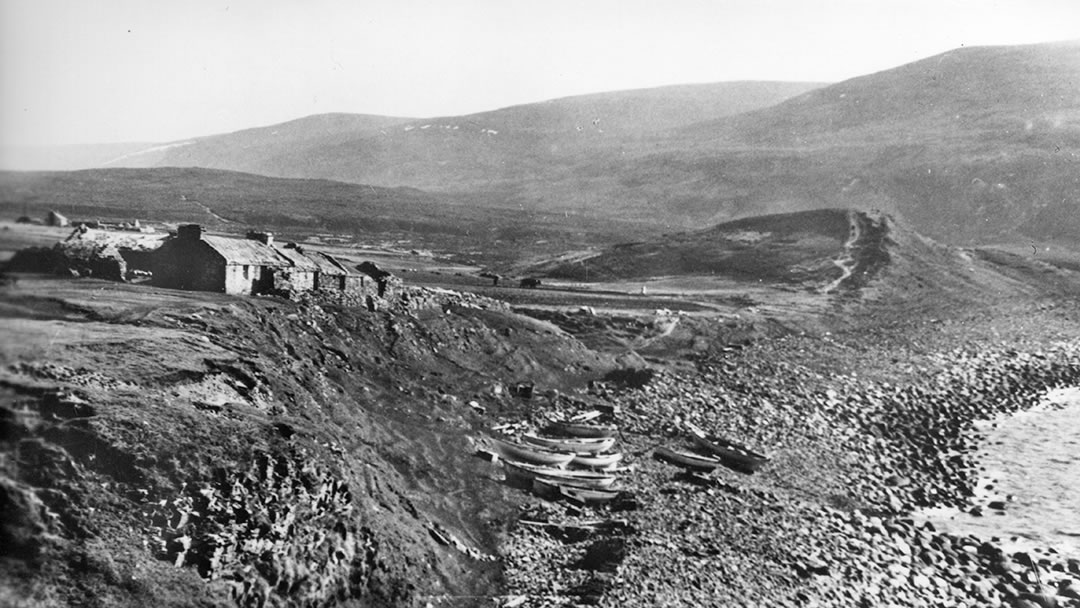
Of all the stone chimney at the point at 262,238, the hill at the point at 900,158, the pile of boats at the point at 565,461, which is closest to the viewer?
the pile of boats at the point at 565,461

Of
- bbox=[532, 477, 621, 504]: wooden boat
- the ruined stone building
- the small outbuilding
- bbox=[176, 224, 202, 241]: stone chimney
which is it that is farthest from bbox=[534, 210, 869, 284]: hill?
the small outbuilding

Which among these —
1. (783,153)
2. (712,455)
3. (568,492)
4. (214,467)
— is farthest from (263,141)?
(214,467)

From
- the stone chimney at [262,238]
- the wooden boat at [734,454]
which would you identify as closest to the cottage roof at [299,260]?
the stone chimney at [262,238]

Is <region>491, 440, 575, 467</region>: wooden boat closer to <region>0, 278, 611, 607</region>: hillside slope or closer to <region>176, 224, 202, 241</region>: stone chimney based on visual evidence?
<region>0, 278, 611, 607</region>: hillside slope

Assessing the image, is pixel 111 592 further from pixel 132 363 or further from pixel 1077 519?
pixel 1077 519

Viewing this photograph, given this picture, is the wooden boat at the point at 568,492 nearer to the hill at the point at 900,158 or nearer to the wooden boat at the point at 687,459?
the wooden boat at the point at 687,459

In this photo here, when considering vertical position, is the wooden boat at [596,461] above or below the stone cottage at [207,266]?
below
